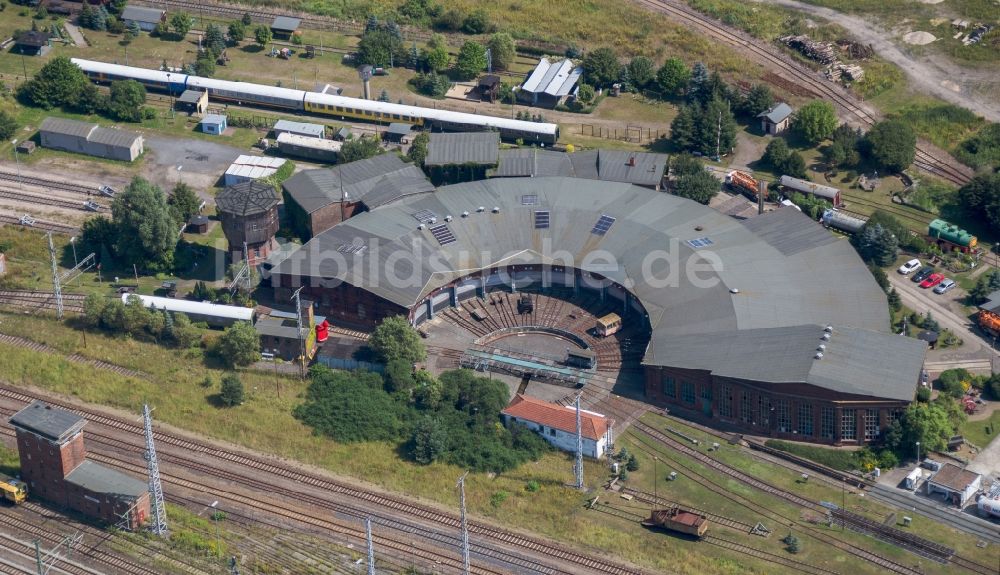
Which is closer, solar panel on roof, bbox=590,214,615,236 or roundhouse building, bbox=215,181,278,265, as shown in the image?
roundhouse building, bbox=215,181,278,265

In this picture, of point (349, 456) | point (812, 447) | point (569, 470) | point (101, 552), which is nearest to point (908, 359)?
point (812, 447)

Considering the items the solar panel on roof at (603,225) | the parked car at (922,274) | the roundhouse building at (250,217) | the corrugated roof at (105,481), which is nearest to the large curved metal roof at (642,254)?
the solar panel on roof at (603,225)

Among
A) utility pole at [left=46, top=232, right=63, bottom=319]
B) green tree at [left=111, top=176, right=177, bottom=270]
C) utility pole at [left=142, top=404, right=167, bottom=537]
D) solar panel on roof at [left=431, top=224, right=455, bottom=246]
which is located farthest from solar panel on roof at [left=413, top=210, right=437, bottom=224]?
utility pole at [left=142, top=404, right=167, bottom=537]

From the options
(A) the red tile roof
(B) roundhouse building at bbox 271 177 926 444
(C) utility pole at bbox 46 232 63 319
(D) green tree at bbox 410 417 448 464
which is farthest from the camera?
(C) utility pole at bbox 46 232 63 319

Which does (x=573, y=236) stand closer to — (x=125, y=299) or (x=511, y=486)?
(x=511, y=486)

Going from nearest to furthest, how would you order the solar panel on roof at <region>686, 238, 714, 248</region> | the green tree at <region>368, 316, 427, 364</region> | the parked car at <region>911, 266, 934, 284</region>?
the green tree at <region>368, 316, 427, 364</region> → the solar panel on roof at <region>686, 238, 714, 248</region> → the parked car at <region>911, 266, 934, 284</region>

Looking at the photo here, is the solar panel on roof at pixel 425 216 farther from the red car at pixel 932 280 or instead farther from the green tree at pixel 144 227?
the red car at pixel 932 280

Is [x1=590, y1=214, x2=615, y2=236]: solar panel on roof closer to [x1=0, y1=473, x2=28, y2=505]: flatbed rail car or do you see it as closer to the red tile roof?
the red tile roof
